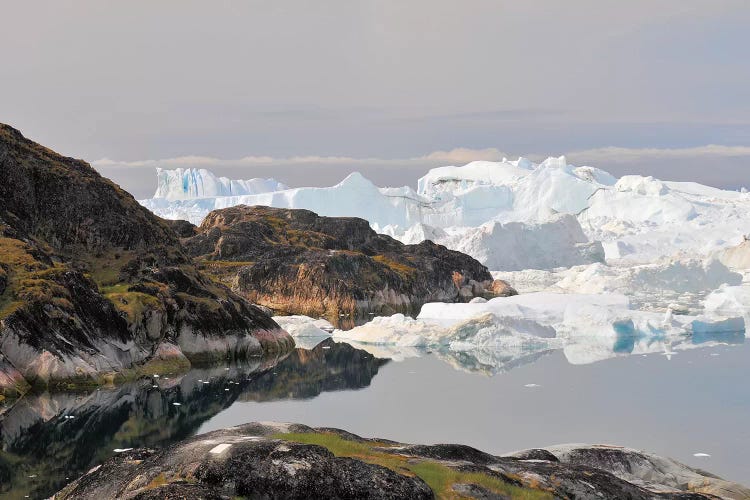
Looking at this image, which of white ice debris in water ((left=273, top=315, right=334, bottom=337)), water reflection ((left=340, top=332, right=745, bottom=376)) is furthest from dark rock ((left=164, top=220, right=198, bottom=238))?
water reflection ((left=340, top=332, right=745, bottom=376))

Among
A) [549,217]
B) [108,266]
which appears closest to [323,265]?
[108,266]

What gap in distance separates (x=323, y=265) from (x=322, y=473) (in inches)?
3393

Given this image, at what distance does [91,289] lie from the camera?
149 feet

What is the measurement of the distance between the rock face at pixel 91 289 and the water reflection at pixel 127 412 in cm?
231

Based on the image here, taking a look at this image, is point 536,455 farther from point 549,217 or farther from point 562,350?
point 549,217

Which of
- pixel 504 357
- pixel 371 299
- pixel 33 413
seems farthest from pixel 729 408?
pixel 371 299

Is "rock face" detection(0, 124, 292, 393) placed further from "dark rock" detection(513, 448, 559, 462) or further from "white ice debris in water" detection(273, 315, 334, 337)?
"dark rock" detection(513, 448, 559, 462)

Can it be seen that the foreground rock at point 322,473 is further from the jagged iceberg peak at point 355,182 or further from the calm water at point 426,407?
the jagged iceberg peak at point 355,182

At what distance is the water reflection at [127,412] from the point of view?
26.1m

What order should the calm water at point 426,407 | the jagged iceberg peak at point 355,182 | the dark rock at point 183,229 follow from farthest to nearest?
1. the jagged iceberg peak at point 355,182
2. the dark rock at point 183,229
3. the calm water at point 426,407

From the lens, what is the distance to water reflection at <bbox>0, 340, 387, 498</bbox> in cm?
2611

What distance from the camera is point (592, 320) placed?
2714 inches

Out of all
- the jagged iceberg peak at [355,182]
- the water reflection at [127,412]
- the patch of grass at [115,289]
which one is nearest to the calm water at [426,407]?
the water reflection at [127,412]

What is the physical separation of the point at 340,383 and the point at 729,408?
868 inches
